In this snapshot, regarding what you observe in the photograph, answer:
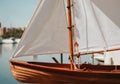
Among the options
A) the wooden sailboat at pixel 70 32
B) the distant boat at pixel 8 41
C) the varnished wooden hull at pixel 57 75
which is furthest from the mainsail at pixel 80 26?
the distant boat at pixel 8 41

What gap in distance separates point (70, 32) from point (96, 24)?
97cm

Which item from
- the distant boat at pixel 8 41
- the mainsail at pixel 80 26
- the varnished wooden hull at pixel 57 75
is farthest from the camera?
the distant boat at pixel 8 41

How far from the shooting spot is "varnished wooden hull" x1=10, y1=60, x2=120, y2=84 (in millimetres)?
12227

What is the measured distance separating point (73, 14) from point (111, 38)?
5.27ft

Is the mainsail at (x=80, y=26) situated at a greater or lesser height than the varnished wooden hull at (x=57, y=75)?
greater

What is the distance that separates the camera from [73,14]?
13711mm

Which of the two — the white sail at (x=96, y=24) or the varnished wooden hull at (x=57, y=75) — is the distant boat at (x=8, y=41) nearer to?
the white sail at (x=96, y=24)

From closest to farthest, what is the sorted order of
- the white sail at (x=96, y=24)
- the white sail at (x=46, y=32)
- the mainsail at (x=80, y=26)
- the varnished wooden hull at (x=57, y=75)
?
the varnished wooden hull at (x=57, y=75) < the white sail at (x=46, y=32) < the mainsail at (x=80, y=26) < the white sail at (x=96, y=24)

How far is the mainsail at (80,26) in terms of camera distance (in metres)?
13.3

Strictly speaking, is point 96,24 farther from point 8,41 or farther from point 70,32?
point 8,41

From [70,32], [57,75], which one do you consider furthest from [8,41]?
[57,75]

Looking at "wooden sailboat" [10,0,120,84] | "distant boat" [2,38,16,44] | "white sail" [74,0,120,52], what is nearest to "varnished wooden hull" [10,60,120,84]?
"wooden sailboat" [10,0,120,84]

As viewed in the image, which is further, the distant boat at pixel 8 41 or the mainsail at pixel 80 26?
the distant boat at pixel 8 41

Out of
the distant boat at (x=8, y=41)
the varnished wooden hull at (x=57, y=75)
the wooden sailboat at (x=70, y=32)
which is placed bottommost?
the varnished wooden hull at (x=57, y=75)
